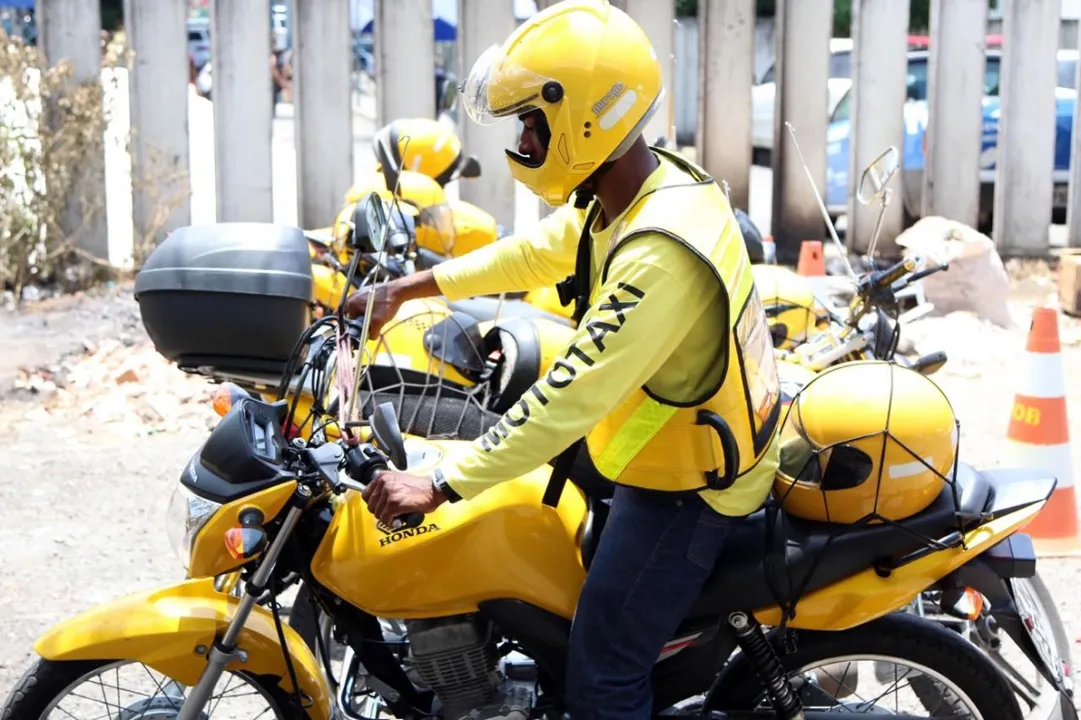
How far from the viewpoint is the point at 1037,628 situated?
10.3ft

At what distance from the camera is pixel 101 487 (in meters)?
6.07

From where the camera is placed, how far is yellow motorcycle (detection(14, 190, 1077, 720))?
292 cm

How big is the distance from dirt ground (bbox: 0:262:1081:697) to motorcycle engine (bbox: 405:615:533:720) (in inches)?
70.1

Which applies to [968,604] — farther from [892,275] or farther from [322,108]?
[322,108]

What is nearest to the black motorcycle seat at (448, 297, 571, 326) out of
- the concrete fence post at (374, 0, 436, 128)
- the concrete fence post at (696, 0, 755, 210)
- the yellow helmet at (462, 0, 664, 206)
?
the yellow helmet at (462, 0, 664, 206)

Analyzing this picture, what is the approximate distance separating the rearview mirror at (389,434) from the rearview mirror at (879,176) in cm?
205

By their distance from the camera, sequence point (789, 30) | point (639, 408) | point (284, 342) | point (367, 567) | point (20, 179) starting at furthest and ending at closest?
point (789, 30)
point (20, 179)
point (284, 342)
point (367, 567)
point (639, 408)

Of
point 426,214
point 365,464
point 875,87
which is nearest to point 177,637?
point 365,464

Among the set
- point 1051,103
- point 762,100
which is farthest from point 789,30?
Result: point 1051,103

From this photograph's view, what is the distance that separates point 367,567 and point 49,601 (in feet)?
7.67

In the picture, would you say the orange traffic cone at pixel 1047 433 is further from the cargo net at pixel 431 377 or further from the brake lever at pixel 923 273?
the cargo net at pixel 431 377

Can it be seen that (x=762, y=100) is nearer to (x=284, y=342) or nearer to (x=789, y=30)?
(x=789, y=30)

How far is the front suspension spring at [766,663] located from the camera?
9.73ft

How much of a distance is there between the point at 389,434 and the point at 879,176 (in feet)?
7.11
